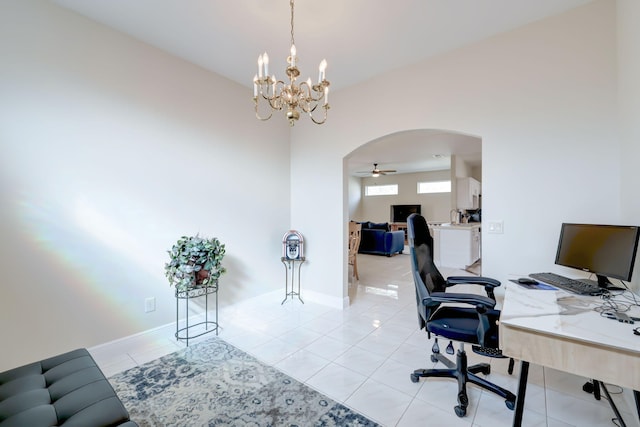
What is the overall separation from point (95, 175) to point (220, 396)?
2067 mm

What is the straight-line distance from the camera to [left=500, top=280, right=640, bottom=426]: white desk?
1052 mm

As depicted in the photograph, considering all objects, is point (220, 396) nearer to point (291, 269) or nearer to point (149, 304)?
point (149, 304)

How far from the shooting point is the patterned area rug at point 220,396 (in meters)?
1.64

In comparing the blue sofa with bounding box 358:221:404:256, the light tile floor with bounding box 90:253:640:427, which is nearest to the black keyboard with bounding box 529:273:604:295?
the light tile floor with bounding box 90:253:640:427

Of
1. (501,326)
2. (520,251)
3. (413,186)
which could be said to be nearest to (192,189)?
(501,326)

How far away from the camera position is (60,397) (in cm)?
122

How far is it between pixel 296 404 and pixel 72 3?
11.4ft

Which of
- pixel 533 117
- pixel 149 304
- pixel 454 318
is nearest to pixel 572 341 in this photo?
pixel 454 318

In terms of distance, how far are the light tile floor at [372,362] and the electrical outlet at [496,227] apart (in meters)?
1.13

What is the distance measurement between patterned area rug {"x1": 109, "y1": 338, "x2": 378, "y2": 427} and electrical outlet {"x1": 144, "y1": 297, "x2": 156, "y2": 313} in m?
0.52

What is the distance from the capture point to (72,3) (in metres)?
2.08

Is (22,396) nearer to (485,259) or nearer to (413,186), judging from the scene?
(485,259)

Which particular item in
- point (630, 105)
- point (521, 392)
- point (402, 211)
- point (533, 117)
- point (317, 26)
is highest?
point (317, 26)

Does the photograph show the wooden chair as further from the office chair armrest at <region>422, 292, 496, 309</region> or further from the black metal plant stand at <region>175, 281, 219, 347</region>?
the office chair armrest at <region>422, 292, 496, 309</region>
